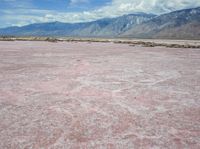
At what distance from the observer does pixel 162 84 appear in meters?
13.9

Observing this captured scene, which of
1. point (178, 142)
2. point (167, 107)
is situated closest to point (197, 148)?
point (178, 142)

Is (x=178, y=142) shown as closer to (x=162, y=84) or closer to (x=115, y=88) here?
(x=115, y=88)

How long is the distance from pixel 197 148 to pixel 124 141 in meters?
1.80

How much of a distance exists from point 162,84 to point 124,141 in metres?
7.58

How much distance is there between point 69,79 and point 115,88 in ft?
10.9

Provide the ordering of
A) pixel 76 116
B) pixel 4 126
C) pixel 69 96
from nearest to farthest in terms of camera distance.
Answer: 1. pixel 4 126
2. pixel 76 116
3. pixel 69 96

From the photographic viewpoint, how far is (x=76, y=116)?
8.76 metres

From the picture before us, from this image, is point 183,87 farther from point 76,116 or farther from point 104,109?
point 76,116

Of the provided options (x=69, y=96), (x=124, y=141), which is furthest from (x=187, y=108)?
(x=69, y=96)

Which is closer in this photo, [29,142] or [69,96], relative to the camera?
[29,142]

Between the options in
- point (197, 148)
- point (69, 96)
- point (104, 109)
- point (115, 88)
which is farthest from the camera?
point (115, 88)

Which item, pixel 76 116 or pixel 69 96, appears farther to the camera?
pixel 69 96

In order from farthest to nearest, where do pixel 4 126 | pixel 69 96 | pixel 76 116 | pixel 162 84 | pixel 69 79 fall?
pixel 69 79
pixel 162 84
pixel 69 96
pixel 76 116
pixel 4 126

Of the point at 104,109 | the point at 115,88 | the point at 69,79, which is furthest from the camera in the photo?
the point at 69,79
